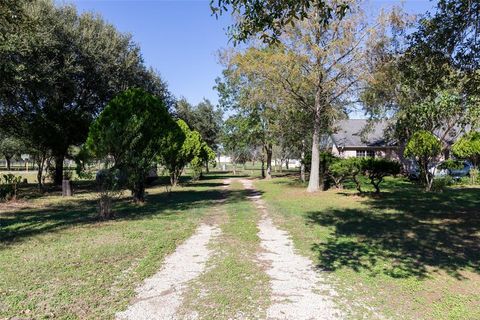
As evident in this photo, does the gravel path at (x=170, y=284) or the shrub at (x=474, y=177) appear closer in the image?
the gravel path at (x=170, y=284)

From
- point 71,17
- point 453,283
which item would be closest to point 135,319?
point 453,283

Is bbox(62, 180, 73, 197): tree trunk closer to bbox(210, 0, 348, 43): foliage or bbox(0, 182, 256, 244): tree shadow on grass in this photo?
bbox(0, 182, 256, 244): tree shadow on grass

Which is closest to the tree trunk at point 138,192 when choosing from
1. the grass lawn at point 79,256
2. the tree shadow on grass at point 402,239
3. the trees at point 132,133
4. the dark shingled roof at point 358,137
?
the trees at point 132,133

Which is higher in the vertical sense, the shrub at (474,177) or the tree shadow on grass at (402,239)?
the shrub at (474,177)

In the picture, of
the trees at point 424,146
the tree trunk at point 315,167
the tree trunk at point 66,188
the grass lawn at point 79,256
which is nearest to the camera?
the grass lawn at point 79,256

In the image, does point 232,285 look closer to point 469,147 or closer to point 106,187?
point 106,187

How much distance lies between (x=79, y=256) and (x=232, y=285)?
309 cm

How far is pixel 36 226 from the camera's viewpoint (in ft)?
32.1

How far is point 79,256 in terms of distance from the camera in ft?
21.5

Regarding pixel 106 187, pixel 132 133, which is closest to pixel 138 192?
pixel 132 133

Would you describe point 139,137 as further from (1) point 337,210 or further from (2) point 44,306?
(2) point 44,306

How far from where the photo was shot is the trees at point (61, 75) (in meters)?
18.4

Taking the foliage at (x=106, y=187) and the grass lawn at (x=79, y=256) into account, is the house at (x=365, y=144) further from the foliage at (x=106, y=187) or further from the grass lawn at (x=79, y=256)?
the grass lawn at (x=79, y=256)

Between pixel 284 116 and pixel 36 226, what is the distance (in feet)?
58.9
